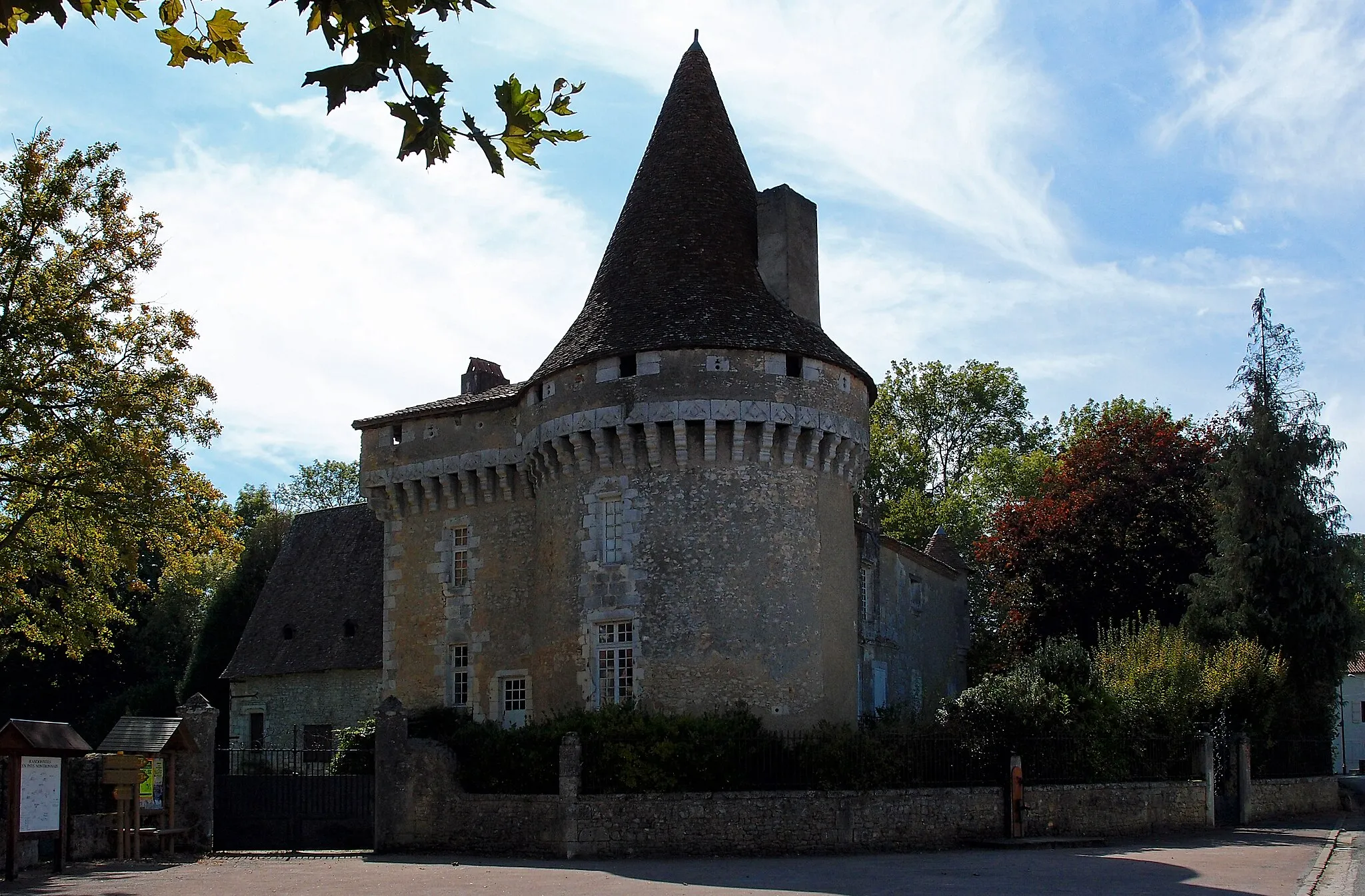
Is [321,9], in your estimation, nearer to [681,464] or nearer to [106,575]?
[681,464]

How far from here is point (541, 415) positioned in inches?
943

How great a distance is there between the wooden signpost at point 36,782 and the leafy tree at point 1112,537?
83.7 feet

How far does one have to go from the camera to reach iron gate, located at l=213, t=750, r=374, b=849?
2295 centimetres

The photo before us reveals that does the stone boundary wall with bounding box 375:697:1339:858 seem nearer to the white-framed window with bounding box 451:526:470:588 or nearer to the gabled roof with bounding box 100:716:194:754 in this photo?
the gabled roof with bounding box 100:716:194:754

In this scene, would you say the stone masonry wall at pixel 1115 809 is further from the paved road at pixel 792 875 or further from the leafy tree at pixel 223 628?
the leafy tree at pixel 223 628

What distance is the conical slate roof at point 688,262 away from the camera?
22.7 meters

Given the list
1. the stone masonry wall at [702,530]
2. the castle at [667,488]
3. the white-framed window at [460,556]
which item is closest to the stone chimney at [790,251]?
the castle at [667,488]

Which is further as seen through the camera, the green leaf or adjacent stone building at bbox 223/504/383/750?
Answer: adjacent stone building at bbox 223/504/383/750

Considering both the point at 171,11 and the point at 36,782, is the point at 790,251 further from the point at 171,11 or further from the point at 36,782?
the point at 171,11

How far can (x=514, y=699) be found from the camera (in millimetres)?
25266

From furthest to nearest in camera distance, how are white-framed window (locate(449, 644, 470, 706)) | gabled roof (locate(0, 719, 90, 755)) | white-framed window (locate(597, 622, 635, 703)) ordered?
white-framed window (locate(449, 644, 470, 706)) → white-framed window (locate(597, 622, 635, 703)) → gabled roof (locate(0, 719, 90, 755))

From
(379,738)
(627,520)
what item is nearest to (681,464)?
(627,520)

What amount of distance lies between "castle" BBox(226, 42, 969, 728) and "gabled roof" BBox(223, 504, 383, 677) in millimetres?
4669

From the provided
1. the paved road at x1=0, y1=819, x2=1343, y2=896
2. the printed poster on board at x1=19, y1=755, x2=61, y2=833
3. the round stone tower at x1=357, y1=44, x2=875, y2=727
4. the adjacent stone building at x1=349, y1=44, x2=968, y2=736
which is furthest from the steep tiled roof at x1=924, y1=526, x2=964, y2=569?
the printed poster on board at x1=19, y1=755, x2=61, y2=833
